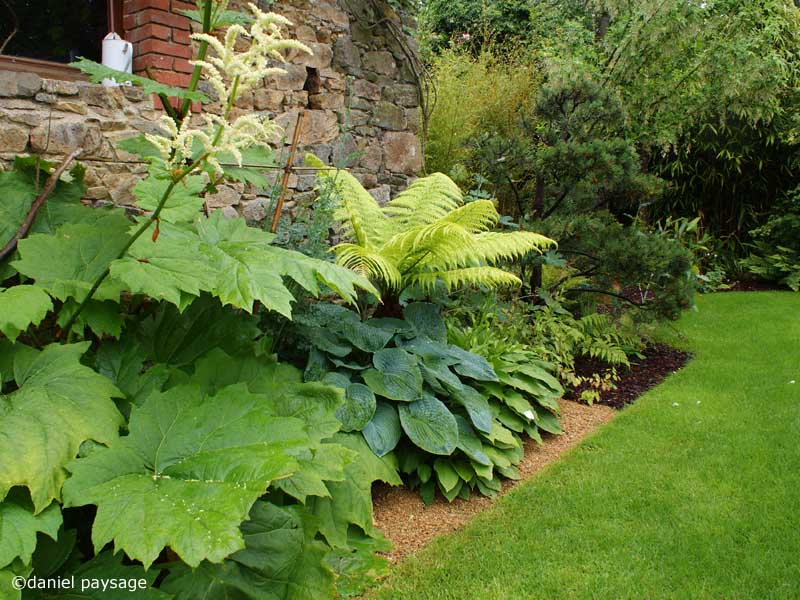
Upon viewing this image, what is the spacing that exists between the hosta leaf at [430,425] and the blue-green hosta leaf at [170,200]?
49.3 inches

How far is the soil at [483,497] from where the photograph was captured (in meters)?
2.49

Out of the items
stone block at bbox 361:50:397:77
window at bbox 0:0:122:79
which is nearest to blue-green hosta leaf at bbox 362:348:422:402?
window at bbox 0:0:122:79

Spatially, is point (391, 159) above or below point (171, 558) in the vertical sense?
above

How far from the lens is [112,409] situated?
161cm

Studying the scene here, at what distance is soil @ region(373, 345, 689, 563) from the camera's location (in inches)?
98.2

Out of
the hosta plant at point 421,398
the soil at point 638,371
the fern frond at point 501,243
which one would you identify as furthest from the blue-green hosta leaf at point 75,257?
the soil at point 638,371

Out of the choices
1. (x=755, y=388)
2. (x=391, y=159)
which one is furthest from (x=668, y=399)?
(x=391, y=159)

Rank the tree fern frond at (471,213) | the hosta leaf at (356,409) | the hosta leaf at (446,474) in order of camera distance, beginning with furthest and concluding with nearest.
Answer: the tree fern frond at (471,213), the hosta leaf at (446,474), the hosta leaf at (356,409)

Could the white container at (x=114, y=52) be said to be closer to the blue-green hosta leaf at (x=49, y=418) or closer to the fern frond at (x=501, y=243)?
the blue-green hosta leaf at (x=49, y=418)

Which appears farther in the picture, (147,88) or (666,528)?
(666,528)

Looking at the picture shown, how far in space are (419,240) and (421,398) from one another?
822 millimetres

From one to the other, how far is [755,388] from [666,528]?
6.82ft

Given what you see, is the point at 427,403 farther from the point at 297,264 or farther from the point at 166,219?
the point at 166,219

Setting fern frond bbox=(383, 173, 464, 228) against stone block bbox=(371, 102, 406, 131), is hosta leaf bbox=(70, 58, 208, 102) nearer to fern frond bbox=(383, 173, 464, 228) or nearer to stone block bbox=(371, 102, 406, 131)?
fern frond bbox=(383, 173, 464, 228)
